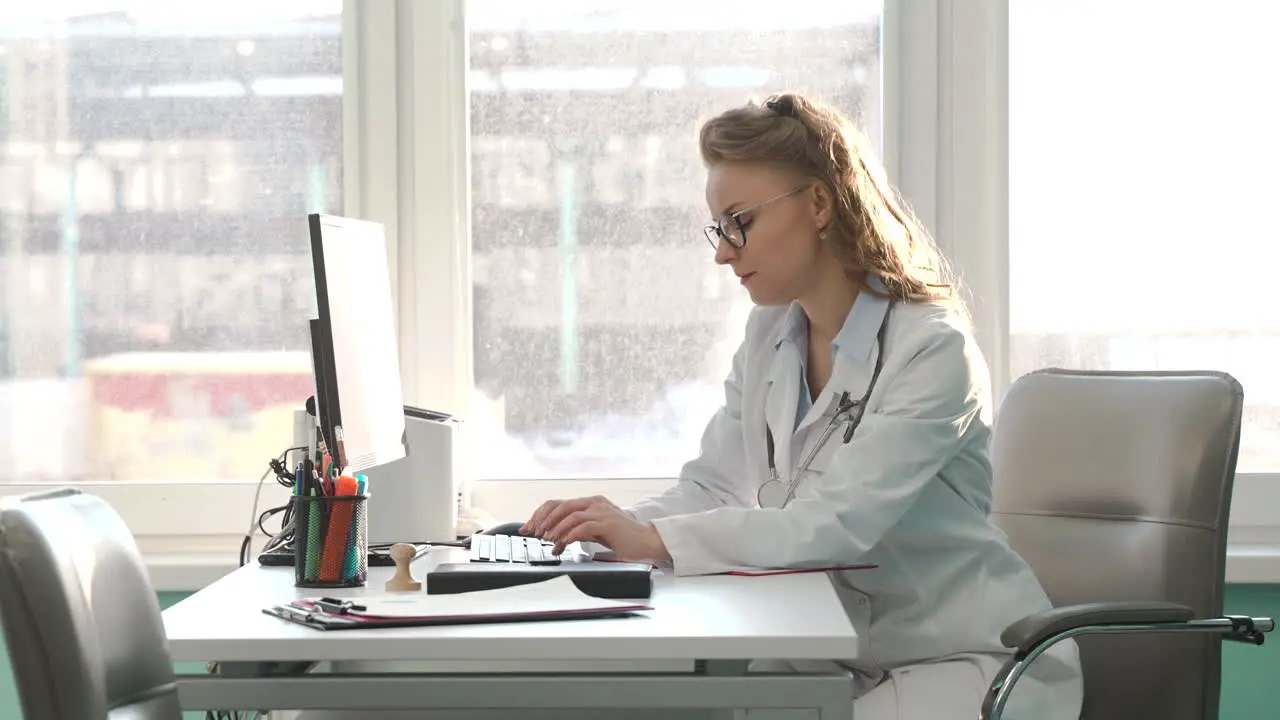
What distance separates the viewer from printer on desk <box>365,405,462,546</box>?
2055 millimetres

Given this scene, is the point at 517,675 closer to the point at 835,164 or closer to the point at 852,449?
the point at 852,449

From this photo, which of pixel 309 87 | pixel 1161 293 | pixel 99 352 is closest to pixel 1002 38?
pixel 1161 293

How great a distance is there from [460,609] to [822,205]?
86 cm

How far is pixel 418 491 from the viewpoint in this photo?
2074 mm

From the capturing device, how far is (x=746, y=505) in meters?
2.16

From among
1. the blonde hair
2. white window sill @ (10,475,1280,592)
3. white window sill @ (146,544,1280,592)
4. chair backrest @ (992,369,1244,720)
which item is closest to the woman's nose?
the blonde hair

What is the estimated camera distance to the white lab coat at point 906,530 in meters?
1.70

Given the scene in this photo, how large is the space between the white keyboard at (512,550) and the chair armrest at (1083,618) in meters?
0.55

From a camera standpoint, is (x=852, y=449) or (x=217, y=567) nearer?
(x=852, y=449)

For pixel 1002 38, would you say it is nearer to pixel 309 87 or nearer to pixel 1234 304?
pixel 1234 304

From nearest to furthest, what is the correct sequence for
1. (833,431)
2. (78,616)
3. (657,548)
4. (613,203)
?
1. (78,616)
2. (657,548)
3. (833,431)
4. (613,203)

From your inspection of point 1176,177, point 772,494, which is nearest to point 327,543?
point 772,494

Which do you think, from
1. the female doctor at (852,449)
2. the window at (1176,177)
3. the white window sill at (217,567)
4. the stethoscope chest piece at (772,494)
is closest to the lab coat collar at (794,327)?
the female doctor at (852,449)

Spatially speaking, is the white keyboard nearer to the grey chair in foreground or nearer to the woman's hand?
the woman's hand
